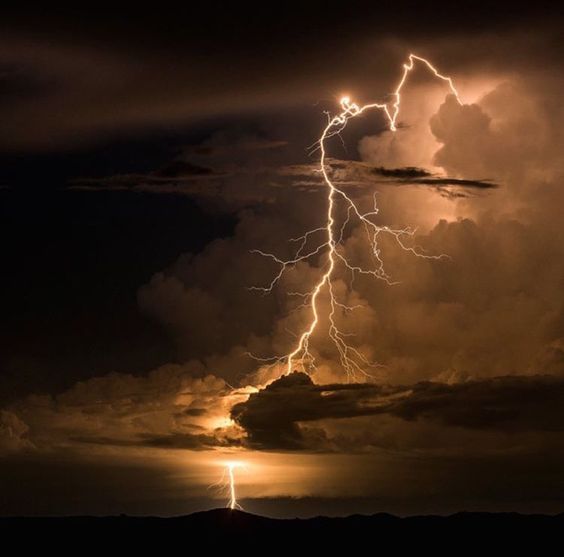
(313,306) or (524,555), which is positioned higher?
(313,306)

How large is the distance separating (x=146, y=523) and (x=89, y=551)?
3.96 m

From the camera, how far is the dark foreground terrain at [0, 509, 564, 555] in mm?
55250

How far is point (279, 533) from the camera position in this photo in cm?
5728

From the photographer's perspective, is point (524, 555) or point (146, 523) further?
point (146, 523)

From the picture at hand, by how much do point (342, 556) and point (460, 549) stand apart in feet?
18.2

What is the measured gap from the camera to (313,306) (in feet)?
120

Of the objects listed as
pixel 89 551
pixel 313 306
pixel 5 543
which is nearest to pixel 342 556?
pixel 89 551

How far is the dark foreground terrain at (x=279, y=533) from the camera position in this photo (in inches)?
2175

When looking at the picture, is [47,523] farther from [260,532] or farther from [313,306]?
[313,306]

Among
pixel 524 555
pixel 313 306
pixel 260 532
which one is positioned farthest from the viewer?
pixel 260 532

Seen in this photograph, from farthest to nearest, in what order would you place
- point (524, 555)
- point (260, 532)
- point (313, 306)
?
1. point (260, 532)
2. point (524, 555)
3. point (313, 306)

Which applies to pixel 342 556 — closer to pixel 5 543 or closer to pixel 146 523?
pixel 146 523

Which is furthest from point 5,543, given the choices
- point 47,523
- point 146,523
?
point 146,523

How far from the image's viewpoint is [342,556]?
179 ft
